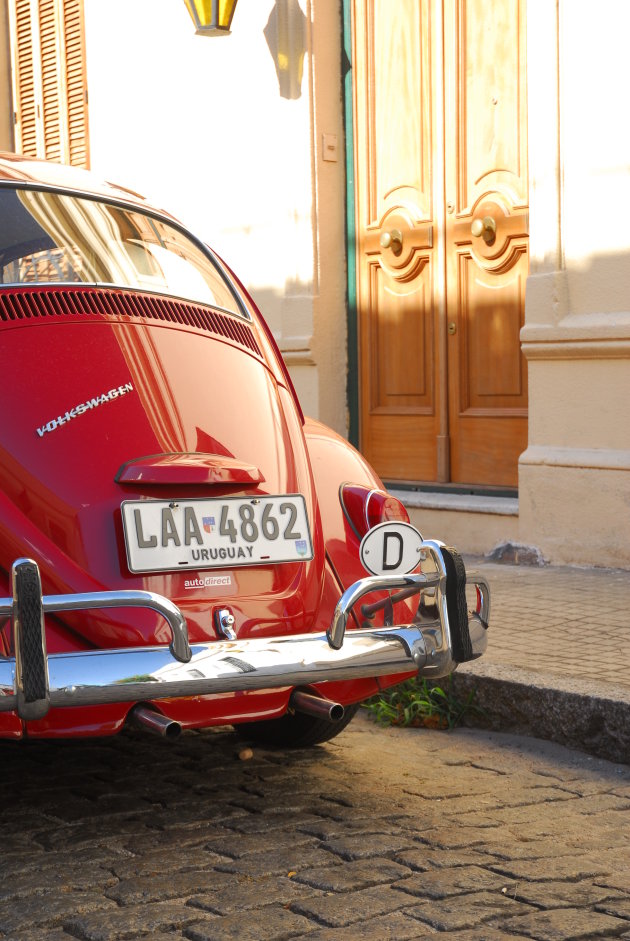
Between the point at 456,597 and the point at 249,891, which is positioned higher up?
the point at 456,597

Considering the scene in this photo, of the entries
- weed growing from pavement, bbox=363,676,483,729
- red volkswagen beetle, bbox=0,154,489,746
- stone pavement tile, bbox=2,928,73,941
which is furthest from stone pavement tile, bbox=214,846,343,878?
weed growing from pavement, bbox=363,676,483,729

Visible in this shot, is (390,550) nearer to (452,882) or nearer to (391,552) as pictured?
(391,552)

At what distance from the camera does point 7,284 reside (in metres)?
3.70

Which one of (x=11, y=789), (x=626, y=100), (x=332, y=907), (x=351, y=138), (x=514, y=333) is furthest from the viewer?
(x=351, y=138)

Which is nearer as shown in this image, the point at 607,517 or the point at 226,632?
the point at 226,632

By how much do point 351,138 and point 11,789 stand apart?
6.06 m

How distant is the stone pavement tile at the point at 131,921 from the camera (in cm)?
→ 286

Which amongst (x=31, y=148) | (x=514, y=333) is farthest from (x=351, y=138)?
(x=31, y=148)

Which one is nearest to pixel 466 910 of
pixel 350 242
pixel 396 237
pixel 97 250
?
pixel 97 250

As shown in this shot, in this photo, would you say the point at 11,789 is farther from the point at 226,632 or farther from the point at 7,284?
the point at 7,284

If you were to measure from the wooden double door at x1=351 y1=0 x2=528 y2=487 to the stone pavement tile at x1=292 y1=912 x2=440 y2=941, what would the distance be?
5.19m

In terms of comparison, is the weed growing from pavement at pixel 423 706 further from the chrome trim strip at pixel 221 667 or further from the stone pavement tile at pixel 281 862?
the stone pavement tile at pixel 281 862

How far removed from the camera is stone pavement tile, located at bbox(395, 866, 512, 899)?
3.08 metres

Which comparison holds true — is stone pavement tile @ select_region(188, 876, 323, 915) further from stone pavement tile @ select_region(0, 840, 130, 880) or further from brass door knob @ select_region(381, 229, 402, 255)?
brass door knob @ select_region(381, 229, 402, 255)
